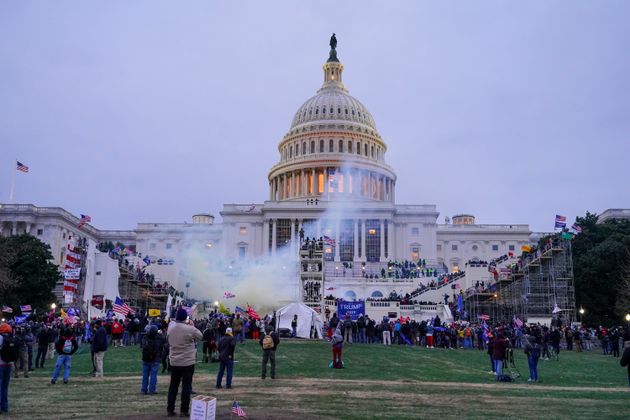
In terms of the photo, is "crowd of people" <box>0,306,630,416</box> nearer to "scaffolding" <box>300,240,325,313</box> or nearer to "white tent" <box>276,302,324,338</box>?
"white tent" <box>276,302,324,338</box>

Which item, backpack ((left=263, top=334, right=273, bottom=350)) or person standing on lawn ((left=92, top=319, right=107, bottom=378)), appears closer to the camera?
person standing on lawn ((left=92, top=319, right=107, bottom=378))

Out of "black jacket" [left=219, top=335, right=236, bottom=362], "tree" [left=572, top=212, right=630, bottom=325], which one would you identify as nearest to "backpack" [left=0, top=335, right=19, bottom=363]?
"black jacket" [left=219, top=335, right=236, bottom=362]

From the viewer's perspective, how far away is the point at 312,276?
54.5 meters

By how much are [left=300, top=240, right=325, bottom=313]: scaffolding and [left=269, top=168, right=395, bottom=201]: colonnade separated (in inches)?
2281

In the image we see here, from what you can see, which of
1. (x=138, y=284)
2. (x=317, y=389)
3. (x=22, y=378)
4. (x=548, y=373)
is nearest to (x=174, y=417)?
(x=317, y=389)

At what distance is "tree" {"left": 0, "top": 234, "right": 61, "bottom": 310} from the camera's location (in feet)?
177

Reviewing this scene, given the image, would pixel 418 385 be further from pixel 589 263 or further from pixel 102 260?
pixel 589 263

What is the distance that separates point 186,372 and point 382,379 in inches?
373

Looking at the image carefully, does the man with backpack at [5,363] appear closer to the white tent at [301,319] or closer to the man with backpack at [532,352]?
the man with backpack at [532,352]

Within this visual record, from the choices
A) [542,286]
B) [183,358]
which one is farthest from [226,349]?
[542,286]

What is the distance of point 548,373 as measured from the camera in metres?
Answer: 24.4

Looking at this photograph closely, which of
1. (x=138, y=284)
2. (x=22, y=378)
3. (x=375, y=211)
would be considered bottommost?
(x=22, y=378)

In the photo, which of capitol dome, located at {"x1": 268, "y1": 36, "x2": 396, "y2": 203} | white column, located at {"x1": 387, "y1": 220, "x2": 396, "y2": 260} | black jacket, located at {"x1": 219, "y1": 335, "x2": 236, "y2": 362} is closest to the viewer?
black jacket, located at {"x1": 219, "y1": 335, "x2": 236, "y2": 362}

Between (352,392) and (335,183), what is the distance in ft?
327
